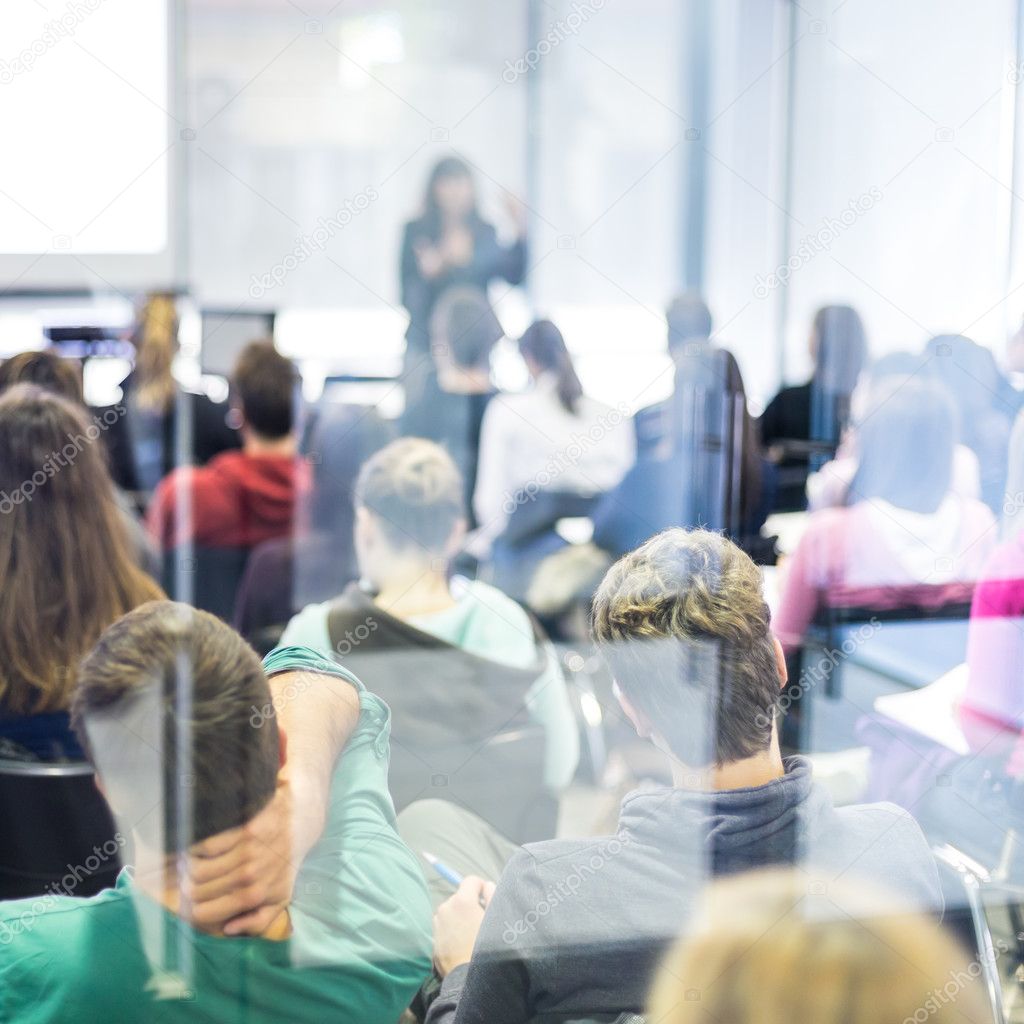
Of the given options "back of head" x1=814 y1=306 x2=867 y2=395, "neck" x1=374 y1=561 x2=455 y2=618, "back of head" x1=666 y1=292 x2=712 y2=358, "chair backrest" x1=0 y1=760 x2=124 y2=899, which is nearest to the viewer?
Result: "chair backrest" x1=0 y1=760 x2=124 y2=899

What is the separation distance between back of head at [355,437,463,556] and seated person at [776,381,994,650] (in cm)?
58

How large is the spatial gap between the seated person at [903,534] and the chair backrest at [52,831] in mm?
1117

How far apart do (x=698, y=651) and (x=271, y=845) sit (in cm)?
49

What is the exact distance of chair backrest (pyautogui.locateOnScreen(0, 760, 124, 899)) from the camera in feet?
4.33

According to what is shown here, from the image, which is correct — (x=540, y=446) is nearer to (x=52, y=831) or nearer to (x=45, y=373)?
(x=45, y=373)

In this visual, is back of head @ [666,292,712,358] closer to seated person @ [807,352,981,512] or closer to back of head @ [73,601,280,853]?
seated person @ [807,352,981,512]

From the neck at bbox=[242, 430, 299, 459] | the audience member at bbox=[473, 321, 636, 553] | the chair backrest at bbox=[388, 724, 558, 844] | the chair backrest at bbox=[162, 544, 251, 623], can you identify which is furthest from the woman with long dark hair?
the chair backrest at bbox=[388, 724, 558, 844]

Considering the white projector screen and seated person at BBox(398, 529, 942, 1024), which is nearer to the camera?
seated person at BBox(398, 529, 942, 1024)

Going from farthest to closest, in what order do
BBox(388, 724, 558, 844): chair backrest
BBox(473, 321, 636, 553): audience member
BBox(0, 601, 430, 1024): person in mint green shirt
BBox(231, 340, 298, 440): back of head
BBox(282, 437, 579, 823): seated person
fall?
BBox(473, 321, 636, 553): audience member
BBox(231, 340, 298, 440): back of head
BBox(282, 437, 579, 823): seated person
BBox(388, 724, 558, 844): chair backrest
BBox(0, 601, 430, 1024): person in mint green shirt

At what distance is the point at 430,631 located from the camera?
1.85 m

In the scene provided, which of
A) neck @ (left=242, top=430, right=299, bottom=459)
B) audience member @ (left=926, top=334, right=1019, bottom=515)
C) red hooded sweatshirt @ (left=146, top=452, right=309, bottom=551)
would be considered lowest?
red hooded sweatshirt @ (left=146, top=452, right=309, bottom=551)

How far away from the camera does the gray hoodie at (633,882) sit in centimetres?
119

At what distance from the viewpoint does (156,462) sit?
2.98 m

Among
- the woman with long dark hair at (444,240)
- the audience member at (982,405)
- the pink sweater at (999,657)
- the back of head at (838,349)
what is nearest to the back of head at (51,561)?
the pink sweater at (999,657)
